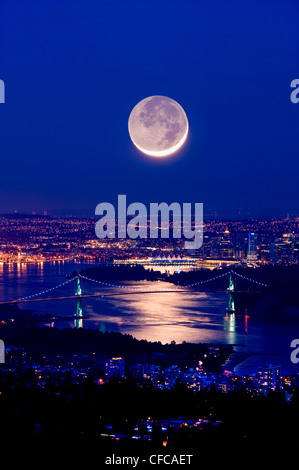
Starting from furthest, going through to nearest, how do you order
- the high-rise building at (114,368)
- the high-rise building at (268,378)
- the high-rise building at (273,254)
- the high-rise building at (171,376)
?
the high-rise building at (273,254) → the high-rise building at (114,368) → the high-rise building at (171,376) → the high-rise building at (268,378)

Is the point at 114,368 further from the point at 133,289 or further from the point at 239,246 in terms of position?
the point at 239,246

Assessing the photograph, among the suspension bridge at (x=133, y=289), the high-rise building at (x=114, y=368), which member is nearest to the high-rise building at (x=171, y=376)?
the high-rise building at (x=114, y=368)

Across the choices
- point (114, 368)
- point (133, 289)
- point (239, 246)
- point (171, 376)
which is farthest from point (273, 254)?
point (171, 376)

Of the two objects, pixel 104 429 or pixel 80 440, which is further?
pixel 104 429

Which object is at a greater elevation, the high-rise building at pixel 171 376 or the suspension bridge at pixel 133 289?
the suspension bridge at pixel 133 289

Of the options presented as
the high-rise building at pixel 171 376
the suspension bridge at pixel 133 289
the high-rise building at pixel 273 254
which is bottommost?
the high-rise building at pixel 171 376

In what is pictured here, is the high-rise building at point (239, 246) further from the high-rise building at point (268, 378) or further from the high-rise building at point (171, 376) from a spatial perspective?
the high-rise building at point (268, 378)

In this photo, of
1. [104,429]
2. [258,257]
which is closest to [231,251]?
[258,257]

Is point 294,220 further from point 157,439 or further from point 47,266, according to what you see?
point 157,439

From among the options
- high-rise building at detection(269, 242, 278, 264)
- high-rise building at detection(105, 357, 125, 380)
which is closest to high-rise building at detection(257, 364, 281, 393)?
high-rise building at detection(105, 357, 125, 380)
